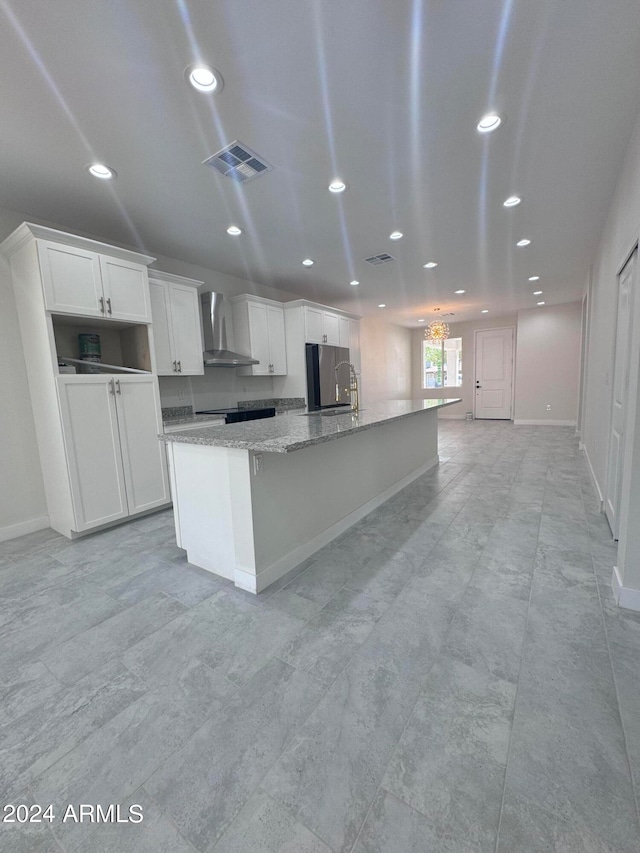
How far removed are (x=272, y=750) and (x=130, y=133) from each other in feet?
10.2

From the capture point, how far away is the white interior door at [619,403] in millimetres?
2309

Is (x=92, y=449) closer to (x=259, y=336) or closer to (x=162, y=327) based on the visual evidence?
(x=162, y=327)

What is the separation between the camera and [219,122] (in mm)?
2000

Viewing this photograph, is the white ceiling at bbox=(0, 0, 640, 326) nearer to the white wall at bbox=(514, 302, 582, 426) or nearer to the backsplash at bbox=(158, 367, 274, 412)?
the backsplash at bbox=(158, 367, 274, 412)

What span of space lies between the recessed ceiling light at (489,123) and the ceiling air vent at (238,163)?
4.47 ft

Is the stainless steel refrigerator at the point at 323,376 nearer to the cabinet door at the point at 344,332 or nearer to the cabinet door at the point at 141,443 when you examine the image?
the cabinet door at the point at 344,332

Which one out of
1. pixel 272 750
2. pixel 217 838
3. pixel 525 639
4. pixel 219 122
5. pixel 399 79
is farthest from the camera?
pixel 219 122

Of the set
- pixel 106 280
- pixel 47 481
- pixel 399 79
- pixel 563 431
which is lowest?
pixel 563 431

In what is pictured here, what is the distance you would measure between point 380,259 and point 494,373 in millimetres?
6031

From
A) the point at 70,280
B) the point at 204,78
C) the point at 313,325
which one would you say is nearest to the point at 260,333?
the point at 313,325

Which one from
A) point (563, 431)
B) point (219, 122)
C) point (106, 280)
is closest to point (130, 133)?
point (219, 122)

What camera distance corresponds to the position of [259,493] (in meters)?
1.98

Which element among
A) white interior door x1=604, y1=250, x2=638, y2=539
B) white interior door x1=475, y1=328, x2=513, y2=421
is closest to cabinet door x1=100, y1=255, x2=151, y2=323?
white interior door x1=604, y1=250, x2=638, y2=539

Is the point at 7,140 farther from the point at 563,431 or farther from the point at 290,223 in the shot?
the point at 563,431
